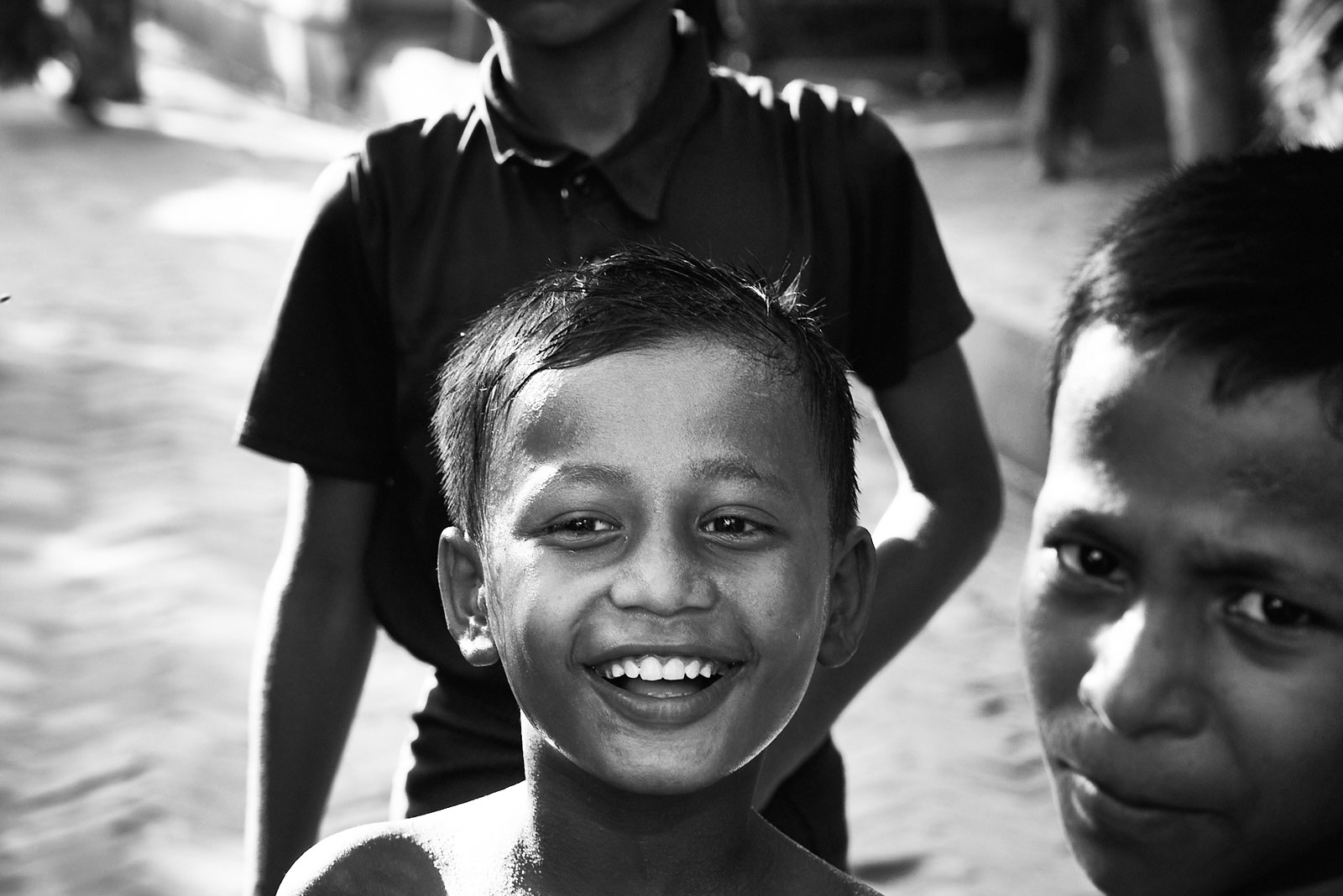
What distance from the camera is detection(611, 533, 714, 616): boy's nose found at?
51.8 inches

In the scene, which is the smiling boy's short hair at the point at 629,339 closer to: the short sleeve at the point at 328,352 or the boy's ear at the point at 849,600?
the boy's ear at the point at 849,600

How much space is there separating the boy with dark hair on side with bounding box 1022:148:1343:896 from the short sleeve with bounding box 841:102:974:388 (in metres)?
0.28

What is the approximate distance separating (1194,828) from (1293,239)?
20.7 inches

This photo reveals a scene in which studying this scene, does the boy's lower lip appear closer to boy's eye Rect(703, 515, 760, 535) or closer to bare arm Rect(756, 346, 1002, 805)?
boy's eye Rect(703, 515, 760, 535)

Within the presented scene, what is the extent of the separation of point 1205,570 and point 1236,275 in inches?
10.5

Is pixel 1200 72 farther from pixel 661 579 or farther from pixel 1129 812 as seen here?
pixel 661 579

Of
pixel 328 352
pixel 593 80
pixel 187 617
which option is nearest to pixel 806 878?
pixel 328 352

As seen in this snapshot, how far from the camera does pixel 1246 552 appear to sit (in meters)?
1.40

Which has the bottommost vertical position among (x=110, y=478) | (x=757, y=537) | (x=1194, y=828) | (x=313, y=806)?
(x=110, y=478)

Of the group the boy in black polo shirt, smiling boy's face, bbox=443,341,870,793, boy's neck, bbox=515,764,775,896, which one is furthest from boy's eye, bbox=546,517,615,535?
the boy in black polo shirt

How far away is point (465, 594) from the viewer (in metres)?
1.51

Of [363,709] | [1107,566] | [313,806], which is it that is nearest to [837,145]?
[1107,566]

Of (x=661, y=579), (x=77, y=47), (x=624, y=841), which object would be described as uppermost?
(x=661, y=579)

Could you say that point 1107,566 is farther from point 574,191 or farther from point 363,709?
point 363,709
